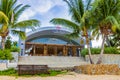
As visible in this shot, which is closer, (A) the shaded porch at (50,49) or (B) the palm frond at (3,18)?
(B) the palm frond at (3,18)

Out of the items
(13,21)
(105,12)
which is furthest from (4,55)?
(105,12)

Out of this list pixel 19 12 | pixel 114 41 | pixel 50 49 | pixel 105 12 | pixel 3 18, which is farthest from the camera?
pixel 50 49

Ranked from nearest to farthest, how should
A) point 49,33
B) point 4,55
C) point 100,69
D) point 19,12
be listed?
point 100,69, point 4,55, point 19,12, point 49,33

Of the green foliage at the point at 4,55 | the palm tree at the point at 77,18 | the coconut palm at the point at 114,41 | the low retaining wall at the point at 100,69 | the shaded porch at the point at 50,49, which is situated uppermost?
the palm tree at the point at 77,18

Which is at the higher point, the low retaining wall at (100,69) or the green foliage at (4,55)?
the green foliage at (4,55)

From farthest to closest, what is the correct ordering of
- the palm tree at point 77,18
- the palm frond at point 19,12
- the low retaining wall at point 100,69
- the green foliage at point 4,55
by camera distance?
the palm frond at point 19,12
the green foliage at point 4,55
the palm tree at point 77,18
the low retaining wall at point 100,69

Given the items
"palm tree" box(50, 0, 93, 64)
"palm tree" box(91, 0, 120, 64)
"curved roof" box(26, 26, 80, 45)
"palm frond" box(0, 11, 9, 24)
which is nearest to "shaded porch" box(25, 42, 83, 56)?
"curved roof" box(26, 26, 80, 45)

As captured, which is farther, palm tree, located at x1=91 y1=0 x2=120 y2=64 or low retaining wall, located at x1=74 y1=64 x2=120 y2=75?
palm tree, located at x1=91 y1=0 x2=120 y2=64

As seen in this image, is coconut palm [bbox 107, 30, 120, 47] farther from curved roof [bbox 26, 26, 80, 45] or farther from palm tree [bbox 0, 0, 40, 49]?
palm tree [bbox 0, 0, 40, 49]

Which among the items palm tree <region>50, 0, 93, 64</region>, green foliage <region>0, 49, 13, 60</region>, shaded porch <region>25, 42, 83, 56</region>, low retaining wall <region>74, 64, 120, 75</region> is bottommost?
low retaining wall <region>74, 64, 120, 75</region>

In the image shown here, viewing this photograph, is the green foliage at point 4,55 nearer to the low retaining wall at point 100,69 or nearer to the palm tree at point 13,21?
the palm tree at point 13,21

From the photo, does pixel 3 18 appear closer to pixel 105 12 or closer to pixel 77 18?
pixel 77 18

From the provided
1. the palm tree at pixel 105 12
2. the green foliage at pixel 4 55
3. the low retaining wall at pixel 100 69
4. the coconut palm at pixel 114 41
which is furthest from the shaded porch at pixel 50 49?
the low retaining wall at pixel 100 69

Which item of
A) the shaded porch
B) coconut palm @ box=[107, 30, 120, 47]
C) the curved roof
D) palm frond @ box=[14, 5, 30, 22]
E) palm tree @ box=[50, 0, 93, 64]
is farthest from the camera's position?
the shaded porch
